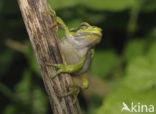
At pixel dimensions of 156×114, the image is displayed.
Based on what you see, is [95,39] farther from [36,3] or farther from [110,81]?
[110,81]

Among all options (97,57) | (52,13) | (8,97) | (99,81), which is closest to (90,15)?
(97,57)

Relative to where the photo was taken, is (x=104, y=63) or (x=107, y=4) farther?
(x=104, y=63)

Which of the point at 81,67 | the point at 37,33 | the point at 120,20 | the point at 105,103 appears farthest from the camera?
the point at 120,20

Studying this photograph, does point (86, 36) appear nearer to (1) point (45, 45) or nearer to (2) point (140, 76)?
(1) point (45, 45)


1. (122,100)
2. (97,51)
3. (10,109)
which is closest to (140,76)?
(122,100)

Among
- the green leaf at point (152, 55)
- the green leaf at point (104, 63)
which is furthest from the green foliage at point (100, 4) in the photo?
the green leaf at point (104, 63)

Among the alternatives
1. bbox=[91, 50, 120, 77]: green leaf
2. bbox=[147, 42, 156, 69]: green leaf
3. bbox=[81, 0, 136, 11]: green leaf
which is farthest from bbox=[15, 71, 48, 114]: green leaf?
bbox=[147, 42, 156, 69]: green leaf

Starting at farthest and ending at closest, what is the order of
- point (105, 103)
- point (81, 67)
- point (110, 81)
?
point (110, 81) < point (105, 103) < point (81, 67)
